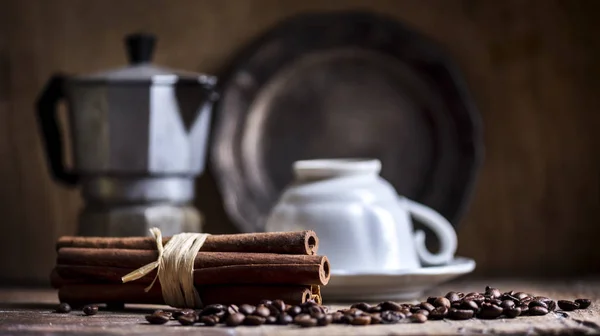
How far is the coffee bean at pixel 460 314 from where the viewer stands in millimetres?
996

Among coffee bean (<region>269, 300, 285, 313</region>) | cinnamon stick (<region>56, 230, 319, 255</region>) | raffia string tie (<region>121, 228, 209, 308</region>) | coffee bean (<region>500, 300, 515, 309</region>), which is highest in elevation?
cinnamon stick (<region>56, 230, 319, 255</region>)

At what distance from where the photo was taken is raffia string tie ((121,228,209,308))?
108 centimetres

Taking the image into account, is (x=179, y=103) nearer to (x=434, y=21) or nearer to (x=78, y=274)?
(x=78, y=274)

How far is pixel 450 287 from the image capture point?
1.46m

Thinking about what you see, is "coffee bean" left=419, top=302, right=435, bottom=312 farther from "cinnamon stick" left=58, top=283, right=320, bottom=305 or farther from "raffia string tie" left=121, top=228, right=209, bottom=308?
"raffia string tie" left=121, top=228, right=209, bottom=308

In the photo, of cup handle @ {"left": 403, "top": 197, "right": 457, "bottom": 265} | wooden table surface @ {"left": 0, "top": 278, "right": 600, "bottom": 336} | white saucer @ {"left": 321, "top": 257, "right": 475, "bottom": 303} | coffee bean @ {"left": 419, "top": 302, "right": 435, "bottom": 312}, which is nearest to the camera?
wooden table surface @ {"left": 0, "top": 278, "right": 600, "bottom": 336}

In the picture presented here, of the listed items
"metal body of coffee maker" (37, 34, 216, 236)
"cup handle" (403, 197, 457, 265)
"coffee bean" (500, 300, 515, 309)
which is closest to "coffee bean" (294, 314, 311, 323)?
"coffee bean" (500, 300, 515, 309)

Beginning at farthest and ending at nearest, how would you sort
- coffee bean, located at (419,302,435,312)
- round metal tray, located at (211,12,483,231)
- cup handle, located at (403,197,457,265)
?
round metal tray, located at (211,12,483,231), cup handle, located at (403,197,457,265), coffee bean, located at (419,302,435,312)

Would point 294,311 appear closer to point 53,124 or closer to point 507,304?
point 507,304

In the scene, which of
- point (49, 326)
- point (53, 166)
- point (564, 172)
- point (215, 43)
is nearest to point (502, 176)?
point (564, 172)

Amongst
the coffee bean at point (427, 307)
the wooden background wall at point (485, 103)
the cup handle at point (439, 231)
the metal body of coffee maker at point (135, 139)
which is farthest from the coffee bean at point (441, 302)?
the wooden background wall at point (485, 103)

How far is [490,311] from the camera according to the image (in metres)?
0.99

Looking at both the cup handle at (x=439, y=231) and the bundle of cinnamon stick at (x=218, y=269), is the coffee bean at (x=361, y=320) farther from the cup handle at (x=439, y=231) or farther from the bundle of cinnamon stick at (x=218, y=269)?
the cup handle at (x=439, y=231)

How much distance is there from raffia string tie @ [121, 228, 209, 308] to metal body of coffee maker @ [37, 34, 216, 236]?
12.4 inches
